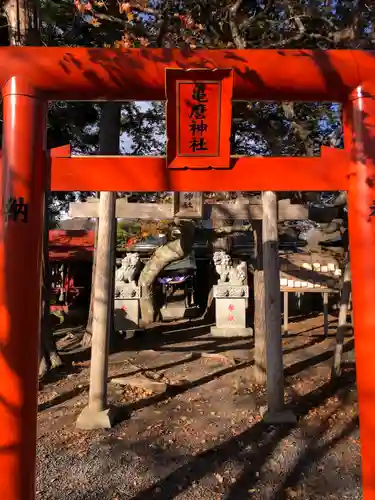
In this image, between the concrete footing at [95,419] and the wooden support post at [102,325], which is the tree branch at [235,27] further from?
the concrete footing at [95,419]

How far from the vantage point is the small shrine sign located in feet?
9.96

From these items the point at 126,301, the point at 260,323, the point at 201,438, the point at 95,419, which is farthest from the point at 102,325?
the point at 126,301

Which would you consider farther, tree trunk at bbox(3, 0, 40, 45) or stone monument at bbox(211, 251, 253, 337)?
stone monument at bbox(211, 251, 253, 337)

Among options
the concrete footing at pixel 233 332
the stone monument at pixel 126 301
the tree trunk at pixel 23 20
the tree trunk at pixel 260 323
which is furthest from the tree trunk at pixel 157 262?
the tree trunk at pixel 23 20

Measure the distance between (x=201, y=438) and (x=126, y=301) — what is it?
635cm

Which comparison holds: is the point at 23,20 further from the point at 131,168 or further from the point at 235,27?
the point at 131,168

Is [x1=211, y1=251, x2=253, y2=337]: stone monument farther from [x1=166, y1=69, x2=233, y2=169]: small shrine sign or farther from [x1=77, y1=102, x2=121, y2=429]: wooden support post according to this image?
[x1=166, y1=69, x2=233, y2=169]: small shrine sign

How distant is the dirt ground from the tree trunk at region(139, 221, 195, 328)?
10.0ft

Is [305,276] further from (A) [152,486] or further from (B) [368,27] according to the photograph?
(A) [152,486]

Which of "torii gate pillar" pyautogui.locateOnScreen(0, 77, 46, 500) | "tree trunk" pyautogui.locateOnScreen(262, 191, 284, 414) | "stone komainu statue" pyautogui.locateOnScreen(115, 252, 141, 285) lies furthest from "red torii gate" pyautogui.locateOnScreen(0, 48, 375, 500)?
"stone komainu statue" pyautogui.locateOnScreen(115, 252, 141, 285)

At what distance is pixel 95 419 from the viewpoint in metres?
5.37

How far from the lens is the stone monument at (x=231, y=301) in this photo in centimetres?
1085

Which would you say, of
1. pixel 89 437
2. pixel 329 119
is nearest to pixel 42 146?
pixel 89 437

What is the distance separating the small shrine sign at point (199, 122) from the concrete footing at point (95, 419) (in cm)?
367
